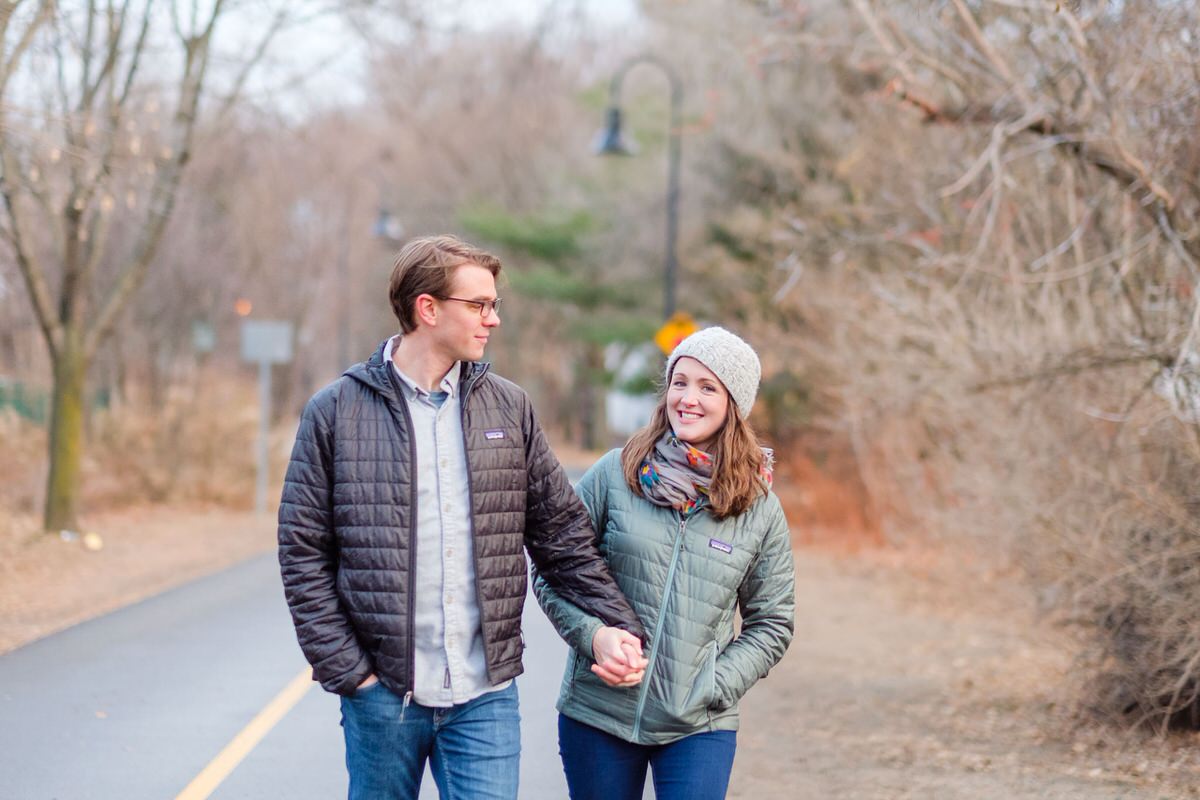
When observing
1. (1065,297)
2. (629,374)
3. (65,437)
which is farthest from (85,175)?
(629,374)

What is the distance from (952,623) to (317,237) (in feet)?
113

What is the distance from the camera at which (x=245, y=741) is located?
7477 millimetres

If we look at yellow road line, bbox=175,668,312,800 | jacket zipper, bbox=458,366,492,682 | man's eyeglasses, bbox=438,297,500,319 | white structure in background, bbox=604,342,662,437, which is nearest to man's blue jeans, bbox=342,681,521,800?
jacket zipper, bbox=458,366,492,682

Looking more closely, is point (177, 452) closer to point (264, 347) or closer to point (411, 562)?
point (264, 347)

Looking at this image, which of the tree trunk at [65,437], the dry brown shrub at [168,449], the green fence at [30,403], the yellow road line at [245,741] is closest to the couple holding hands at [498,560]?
the yellow road line at [245,741]

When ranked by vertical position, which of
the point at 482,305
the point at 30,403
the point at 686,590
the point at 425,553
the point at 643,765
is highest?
the point at 482,305

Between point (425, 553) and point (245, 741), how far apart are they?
4.41 m

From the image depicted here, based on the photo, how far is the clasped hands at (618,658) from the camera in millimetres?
3602

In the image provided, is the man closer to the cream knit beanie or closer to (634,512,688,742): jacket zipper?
(634,512,688,742): jacket zipper

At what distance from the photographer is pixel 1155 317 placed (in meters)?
8.20

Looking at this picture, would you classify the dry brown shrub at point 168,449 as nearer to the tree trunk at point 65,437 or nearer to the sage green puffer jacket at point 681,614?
the tree trunk at point 65,437

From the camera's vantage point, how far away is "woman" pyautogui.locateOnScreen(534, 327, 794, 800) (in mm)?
3744

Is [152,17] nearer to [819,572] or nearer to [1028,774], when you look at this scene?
[819,572]

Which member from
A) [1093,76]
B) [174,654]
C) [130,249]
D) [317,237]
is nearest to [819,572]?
[174,654]
